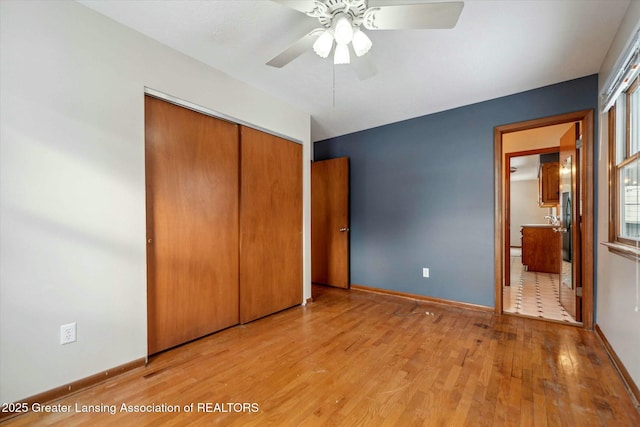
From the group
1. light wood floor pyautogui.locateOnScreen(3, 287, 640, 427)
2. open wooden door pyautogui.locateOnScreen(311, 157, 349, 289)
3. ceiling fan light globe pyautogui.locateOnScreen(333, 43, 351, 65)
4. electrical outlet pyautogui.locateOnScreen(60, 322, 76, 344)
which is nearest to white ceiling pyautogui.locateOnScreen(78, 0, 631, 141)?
ceiling fan light globe pyautogui.locateOnScreen(333, 43, 351, 65)

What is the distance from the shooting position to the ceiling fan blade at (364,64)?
176cm

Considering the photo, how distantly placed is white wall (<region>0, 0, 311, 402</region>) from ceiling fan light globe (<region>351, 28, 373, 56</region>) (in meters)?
1.50

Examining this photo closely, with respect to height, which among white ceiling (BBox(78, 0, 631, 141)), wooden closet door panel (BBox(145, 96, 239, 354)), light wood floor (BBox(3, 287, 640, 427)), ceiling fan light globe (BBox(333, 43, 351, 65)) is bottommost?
light wood floor (BBox(3, 287, 640, 427))

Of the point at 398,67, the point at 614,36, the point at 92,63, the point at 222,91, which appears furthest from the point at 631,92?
the point at 92,63

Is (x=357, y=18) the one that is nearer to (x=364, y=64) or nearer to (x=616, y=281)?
(x=364, y=64)

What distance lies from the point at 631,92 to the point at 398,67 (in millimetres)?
1569

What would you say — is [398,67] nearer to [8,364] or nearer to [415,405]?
[415,405]

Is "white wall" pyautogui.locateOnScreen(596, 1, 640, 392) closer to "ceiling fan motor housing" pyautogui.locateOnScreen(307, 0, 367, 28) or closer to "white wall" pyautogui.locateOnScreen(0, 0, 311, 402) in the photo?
"ceiling fan motor housing" pyautogui.locateOnScreen(307, 0, 367, 28)

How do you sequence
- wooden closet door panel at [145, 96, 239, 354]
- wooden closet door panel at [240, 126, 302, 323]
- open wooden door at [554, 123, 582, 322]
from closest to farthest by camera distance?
wooden closet door panel at [145, 96, 239, 354]
open wooden door at [554, 123, 582, 322]
wooden closet door panel at [240, 126, 302, 323]

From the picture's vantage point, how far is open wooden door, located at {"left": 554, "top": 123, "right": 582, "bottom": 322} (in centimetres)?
261

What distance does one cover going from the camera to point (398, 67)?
92.4 inches

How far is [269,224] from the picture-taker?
2941 millimetres

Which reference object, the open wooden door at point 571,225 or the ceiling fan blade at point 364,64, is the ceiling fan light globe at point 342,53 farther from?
the open wooden door at point 571,225

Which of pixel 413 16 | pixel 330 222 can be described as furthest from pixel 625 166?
pixel 330 222
